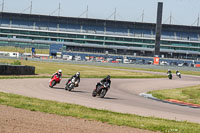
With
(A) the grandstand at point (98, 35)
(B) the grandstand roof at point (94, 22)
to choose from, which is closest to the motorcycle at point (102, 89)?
(A) the grandstand at point (98, 35)

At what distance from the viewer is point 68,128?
1124 cm

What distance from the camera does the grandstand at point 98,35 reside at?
151 m

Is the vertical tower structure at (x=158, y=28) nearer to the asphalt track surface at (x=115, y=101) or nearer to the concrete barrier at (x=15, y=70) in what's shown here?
the concrete barrier at (x=15, y=70)

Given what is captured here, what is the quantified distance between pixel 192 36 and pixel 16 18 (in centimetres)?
6976

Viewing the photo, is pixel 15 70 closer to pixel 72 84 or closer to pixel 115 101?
pixel 72 84

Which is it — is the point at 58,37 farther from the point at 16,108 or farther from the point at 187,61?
the point at 16,108

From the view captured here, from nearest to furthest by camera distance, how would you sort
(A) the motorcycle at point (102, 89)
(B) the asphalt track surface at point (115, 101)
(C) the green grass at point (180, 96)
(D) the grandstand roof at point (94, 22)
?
(B) the asphalt track surface at point (115, 101), (A) the motorcycle at point (102, 89), (C) the green grass at point (180, 96), (D) the grandstand roof at point (94, 22)

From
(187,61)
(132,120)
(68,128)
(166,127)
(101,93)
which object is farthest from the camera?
(187,61)

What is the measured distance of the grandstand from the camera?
5940 inches

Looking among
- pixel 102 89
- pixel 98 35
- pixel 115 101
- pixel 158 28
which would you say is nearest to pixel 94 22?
pixel 98 35

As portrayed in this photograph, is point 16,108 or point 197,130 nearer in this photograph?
point 197,130

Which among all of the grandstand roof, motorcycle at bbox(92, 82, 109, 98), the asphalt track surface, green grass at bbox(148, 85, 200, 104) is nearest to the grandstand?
the grandstand roof

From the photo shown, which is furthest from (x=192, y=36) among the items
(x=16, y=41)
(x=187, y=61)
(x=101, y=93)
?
(x=101, y=93)

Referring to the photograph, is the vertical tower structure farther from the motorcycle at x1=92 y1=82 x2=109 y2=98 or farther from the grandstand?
the motorcycle at x1=92 y1=82 x2=109 y2=98
